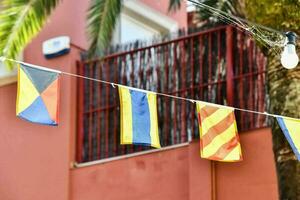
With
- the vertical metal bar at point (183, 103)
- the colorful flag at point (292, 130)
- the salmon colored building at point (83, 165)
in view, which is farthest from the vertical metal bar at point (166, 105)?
the colorful flag at point (292, 130)

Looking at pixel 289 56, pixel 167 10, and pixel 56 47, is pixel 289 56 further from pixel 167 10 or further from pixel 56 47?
pixel 167 10

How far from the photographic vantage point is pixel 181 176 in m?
11.5

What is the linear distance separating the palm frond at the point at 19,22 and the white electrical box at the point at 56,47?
4.50ft

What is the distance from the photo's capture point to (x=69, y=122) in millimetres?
12594

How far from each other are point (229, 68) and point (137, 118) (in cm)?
230

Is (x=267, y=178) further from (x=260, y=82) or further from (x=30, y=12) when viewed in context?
(x=30, y=12)

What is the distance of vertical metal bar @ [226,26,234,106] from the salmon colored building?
67 centimetres

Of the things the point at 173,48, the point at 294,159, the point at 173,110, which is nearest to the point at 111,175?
the point at 173,110

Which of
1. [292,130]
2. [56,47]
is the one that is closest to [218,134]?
[292,130]

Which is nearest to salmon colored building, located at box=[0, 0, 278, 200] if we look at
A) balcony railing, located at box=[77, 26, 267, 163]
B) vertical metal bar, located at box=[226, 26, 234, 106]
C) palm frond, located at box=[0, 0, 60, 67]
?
balcony railing, located at box=[77, 26, 267, 163]

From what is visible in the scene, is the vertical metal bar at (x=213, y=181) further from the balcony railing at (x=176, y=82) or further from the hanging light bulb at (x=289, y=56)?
the hanging light bulb at (x=289, y=56)

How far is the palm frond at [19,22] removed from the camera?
11.2 meters

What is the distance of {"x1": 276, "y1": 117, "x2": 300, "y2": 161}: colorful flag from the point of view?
9164 mm

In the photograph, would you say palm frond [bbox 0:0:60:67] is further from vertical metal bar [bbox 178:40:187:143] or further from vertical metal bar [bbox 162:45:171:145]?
vertical metal bar [bbox 178:40:187:143]
